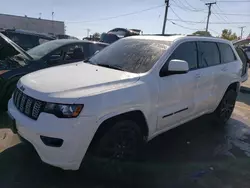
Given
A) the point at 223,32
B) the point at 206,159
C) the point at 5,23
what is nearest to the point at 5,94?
the point at 206,159

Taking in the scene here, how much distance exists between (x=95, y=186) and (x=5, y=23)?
5919cm

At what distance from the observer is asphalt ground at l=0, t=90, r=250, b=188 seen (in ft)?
10.3

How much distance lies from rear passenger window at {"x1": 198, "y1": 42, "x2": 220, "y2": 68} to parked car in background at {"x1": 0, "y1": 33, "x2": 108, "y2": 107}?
9.38 ft

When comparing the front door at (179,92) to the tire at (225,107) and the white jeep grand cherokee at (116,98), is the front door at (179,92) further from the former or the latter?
the tire at (225,107)

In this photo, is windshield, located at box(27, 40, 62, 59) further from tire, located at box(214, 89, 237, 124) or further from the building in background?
the building in background

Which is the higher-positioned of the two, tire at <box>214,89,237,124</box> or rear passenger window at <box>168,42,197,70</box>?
rear passenger window at <box>168,42,197,70</box>

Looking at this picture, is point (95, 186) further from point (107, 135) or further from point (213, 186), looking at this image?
point (213, 186)

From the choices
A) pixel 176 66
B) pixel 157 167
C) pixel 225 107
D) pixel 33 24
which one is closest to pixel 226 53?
pixel 225 107

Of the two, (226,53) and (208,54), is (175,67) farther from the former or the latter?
(226,53)

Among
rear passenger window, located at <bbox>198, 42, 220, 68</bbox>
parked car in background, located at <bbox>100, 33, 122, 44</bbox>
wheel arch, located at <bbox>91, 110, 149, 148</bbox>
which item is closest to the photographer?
wheel arch, located at <bbox>91, 110, 149, 148</bbox>

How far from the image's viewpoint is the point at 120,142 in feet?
10.3

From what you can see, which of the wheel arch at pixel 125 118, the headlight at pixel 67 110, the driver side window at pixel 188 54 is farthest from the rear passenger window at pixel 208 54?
the headlight at pixel 67 110

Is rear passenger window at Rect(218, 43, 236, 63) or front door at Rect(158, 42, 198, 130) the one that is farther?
rear passenger window at Rect(218, 43, 236, 63)

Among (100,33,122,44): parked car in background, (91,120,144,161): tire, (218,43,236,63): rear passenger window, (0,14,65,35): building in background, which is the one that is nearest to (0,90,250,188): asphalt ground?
(91,120,144,161): tire
